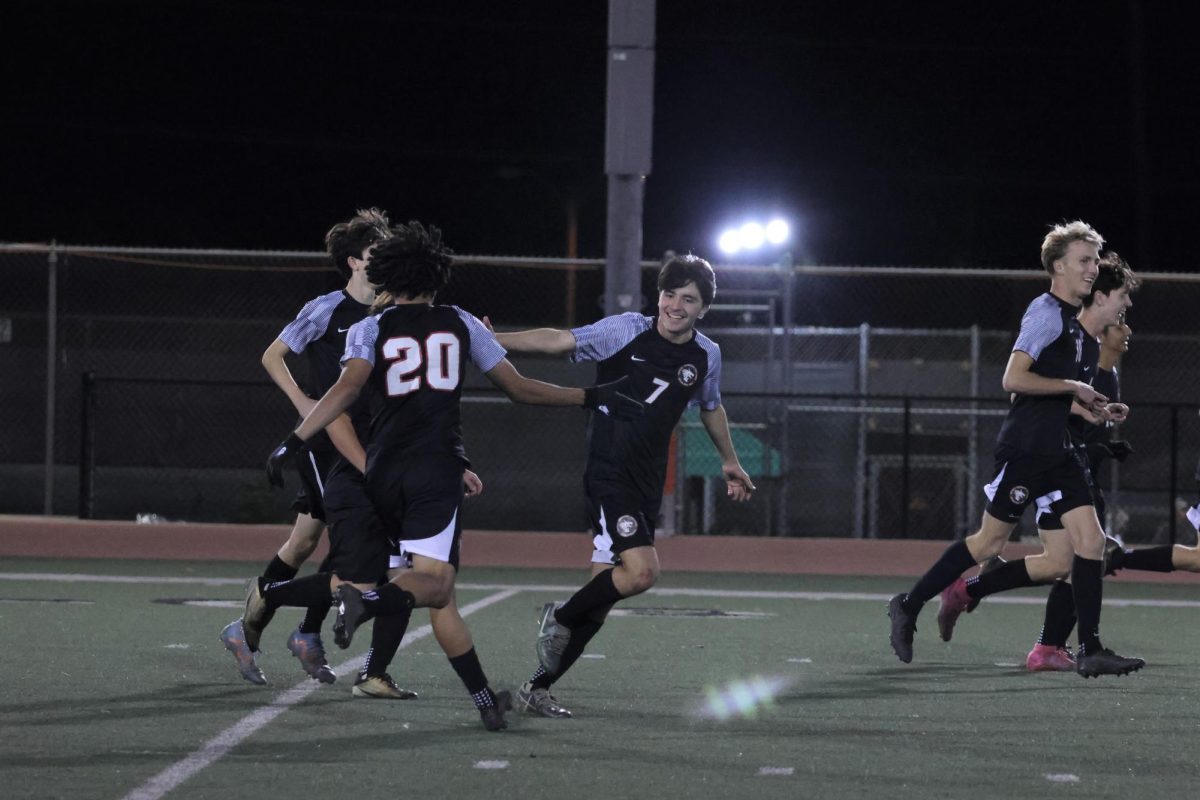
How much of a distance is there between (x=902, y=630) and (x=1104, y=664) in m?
0.95

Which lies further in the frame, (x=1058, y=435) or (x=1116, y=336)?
(x=1116, y=336)

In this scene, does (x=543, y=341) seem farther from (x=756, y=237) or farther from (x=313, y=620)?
(x=756, y=237)

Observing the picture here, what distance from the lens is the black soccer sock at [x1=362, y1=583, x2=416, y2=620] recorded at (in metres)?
6.08

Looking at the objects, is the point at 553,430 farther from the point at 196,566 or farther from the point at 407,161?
the point at 407,161

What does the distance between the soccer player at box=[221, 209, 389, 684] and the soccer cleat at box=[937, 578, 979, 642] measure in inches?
123

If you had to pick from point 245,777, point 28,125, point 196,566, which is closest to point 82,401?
point 196,566

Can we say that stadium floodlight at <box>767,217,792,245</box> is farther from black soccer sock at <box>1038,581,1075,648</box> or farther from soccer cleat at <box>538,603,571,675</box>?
soccer cleat at <box>538,603,571,675</box>

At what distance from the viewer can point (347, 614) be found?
5.97 meters

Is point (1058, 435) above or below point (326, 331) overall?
below

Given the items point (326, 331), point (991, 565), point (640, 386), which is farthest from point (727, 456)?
point (991, 565)

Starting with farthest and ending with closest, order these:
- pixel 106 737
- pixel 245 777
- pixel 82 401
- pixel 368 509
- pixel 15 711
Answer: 1. pixel 82 401
2. pixel 368 509
3. pixel 15 711
4. pixel 106 737
5. pixel 245 777

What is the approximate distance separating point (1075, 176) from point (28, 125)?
24484 mm

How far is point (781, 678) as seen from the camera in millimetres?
7949

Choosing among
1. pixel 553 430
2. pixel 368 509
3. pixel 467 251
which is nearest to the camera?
pixel 368 509
